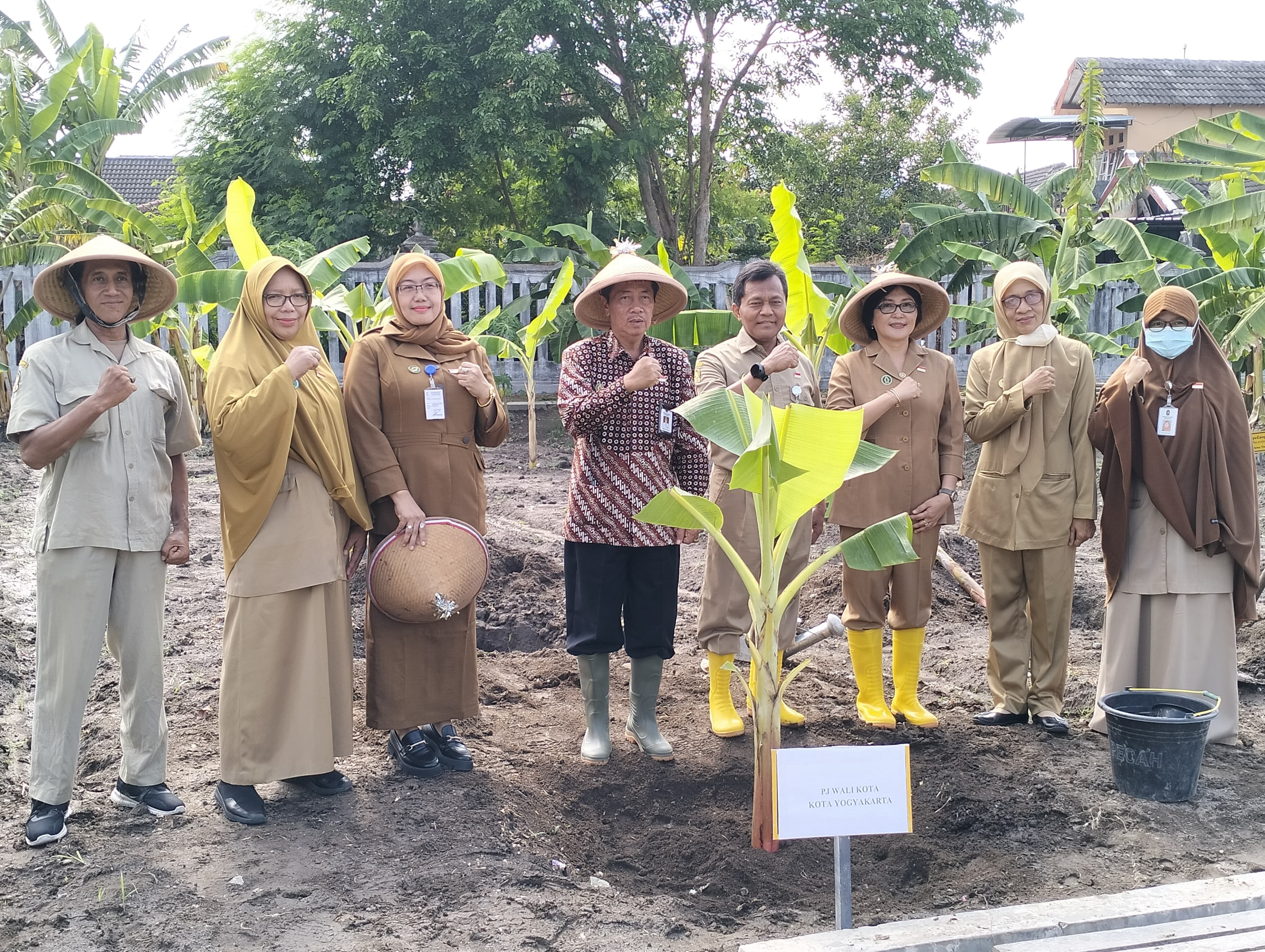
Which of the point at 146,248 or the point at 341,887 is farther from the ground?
the point at 146,248

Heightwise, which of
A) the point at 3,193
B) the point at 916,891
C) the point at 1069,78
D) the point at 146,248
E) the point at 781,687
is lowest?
the point at 916,891

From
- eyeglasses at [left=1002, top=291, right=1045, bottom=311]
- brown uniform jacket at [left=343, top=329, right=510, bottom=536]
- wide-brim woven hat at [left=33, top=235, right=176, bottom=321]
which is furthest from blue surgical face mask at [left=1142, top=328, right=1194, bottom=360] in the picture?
wide-brim woven hat at [left=33, top=235, right=176, bottom=321]

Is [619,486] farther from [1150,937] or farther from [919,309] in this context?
[1150,937]

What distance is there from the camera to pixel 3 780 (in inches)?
169

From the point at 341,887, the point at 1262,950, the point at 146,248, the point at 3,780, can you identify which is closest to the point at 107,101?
the point at 146,248

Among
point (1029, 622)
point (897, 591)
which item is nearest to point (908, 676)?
point (897, 591)

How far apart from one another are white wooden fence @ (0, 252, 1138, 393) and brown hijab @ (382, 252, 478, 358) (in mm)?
7673

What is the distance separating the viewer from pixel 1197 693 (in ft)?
14.3

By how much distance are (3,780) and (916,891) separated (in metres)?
3.42

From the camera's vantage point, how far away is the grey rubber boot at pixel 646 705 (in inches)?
181

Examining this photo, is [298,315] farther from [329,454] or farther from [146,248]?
[146,248]

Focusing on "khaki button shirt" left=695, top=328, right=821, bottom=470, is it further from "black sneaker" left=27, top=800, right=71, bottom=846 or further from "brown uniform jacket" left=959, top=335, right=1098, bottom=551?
"black sneaker" left=27, top=800, right=71, bottom=846

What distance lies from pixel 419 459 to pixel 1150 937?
9.24 feet

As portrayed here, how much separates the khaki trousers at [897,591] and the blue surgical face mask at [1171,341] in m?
1.18
